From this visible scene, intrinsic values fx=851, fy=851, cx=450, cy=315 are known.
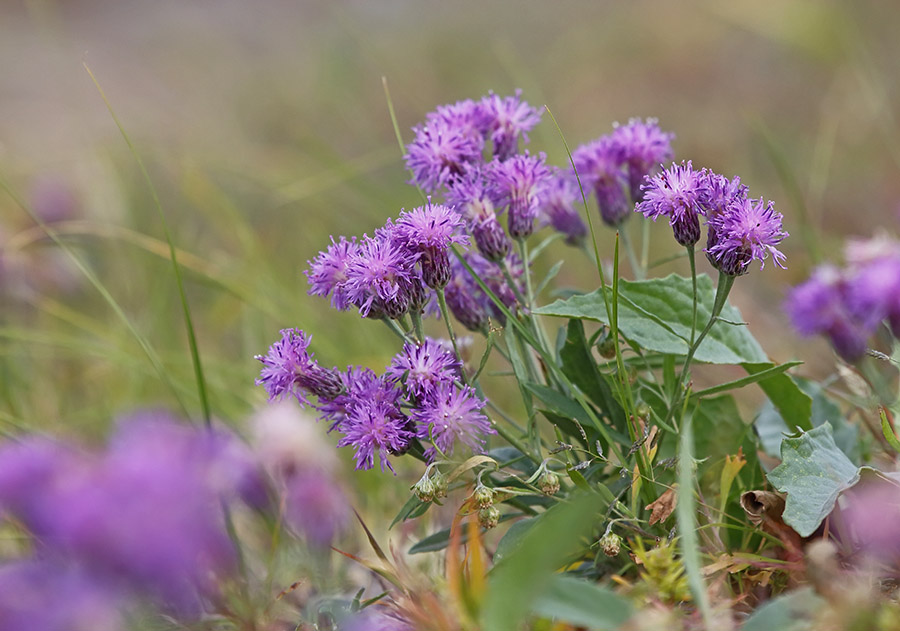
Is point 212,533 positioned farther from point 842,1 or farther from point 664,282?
point 842,1

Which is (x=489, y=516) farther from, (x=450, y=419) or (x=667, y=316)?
(x=667, y=316)

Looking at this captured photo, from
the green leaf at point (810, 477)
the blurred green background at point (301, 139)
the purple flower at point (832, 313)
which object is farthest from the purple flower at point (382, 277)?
the purple flower at point (832, 313)

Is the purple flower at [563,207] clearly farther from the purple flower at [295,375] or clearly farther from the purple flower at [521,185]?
the purple flower at [295,375]

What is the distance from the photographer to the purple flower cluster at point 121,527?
25.8 inches

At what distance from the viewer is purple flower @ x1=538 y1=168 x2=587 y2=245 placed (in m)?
1.53

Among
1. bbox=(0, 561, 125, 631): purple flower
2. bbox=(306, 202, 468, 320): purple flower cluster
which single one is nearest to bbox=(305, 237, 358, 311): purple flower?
bbox=(306, 202, 468, 320): purple flower cluster

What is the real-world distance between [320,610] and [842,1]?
641cm

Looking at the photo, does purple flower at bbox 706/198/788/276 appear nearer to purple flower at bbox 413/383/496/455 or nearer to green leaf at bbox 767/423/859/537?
green leaf at bbox 767/423/859/537

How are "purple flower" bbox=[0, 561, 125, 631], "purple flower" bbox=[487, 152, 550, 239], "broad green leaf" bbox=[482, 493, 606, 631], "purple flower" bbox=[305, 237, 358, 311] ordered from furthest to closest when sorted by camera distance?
"purple flower" bbox=[487, 152, 550, 239]
"purple flower" bbox=[305, 237, 358, 311]
"broad green leaf" bbox=[482, 493, 606, 631]
"purple flower" bbox=[0, 561, 125, 631]

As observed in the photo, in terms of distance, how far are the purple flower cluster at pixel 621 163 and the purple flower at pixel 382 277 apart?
48cm

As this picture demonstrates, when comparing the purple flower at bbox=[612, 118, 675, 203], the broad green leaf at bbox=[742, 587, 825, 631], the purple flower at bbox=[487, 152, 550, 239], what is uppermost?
the purple flower at bbox=[612, 118, 675, 203]

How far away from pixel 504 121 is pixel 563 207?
0.19 meters

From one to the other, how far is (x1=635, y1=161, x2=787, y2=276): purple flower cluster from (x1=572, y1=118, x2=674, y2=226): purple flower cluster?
0.29 meters

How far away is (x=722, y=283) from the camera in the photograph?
3.88ft
